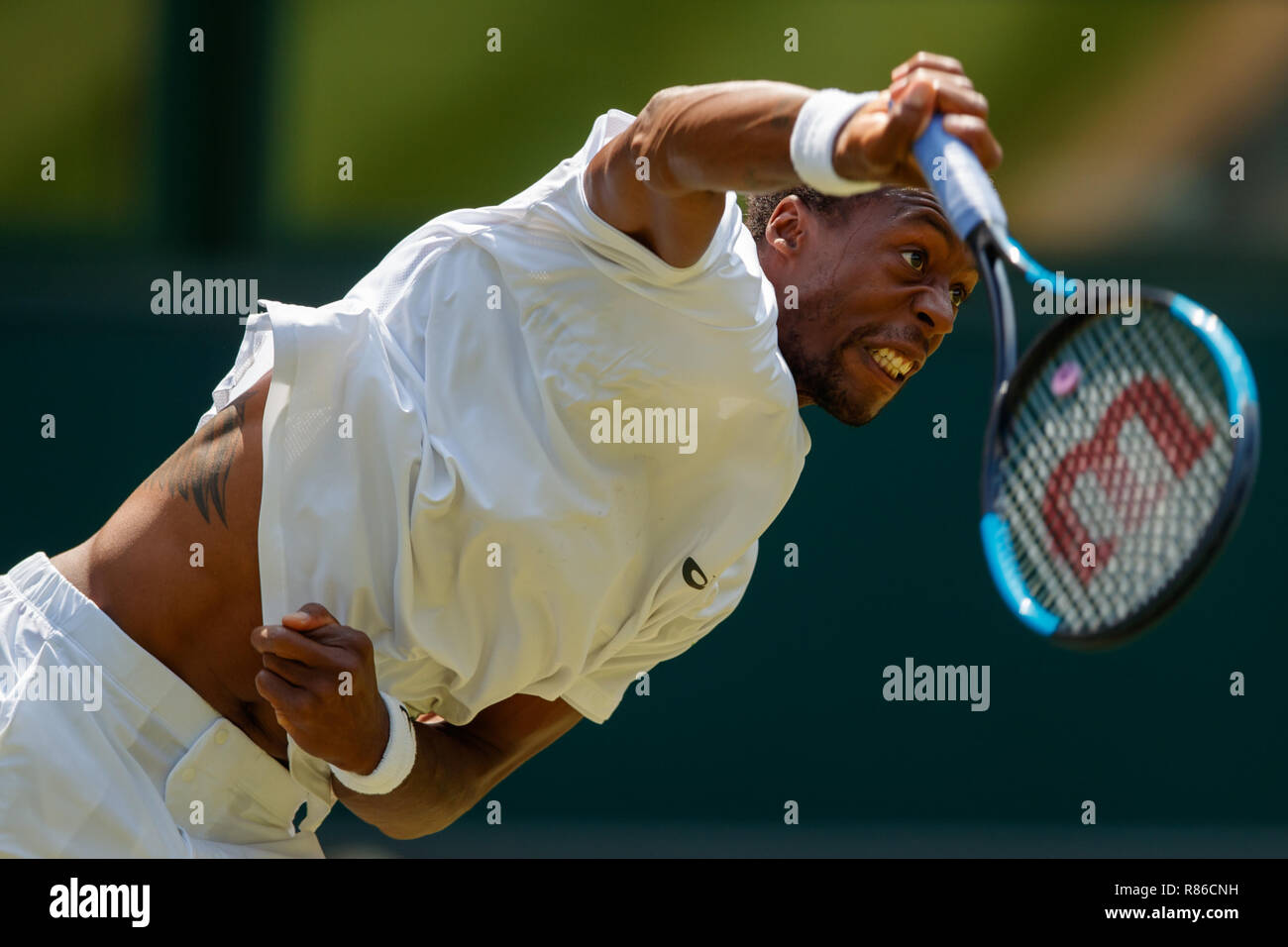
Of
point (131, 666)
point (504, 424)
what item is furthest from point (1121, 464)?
point (131, 666)

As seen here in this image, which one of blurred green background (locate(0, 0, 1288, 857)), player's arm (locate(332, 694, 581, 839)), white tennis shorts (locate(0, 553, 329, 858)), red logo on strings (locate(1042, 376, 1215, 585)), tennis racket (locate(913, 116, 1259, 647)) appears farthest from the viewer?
blurred green background (locate(0, 0, 1288, 857))

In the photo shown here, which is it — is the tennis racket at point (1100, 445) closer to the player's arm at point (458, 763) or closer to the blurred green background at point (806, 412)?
the player's arm at point (458, 763)

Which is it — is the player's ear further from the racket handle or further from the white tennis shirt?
the racket handle

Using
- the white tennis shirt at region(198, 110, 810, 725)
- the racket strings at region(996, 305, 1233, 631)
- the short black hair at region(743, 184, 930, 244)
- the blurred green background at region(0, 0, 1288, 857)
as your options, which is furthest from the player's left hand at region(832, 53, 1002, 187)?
the blurred green background at region(0, 0, 1288, 857)

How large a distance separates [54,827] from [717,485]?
1054 millimetres

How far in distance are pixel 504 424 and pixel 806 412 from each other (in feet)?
8.77

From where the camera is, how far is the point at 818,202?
258 cm

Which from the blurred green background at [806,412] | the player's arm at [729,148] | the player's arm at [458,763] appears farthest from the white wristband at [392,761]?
the blurred green background at [806,412]

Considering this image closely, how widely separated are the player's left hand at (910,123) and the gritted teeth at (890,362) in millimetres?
740

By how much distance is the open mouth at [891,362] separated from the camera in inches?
99.4

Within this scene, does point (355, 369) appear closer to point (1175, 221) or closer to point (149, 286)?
point (149, 286)

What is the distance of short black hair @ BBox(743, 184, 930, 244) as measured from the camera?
99.3 inches

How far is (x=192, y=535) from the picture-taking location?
2.29 metres

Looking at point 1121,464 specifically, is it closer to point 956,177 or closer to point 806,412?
point 956,177
